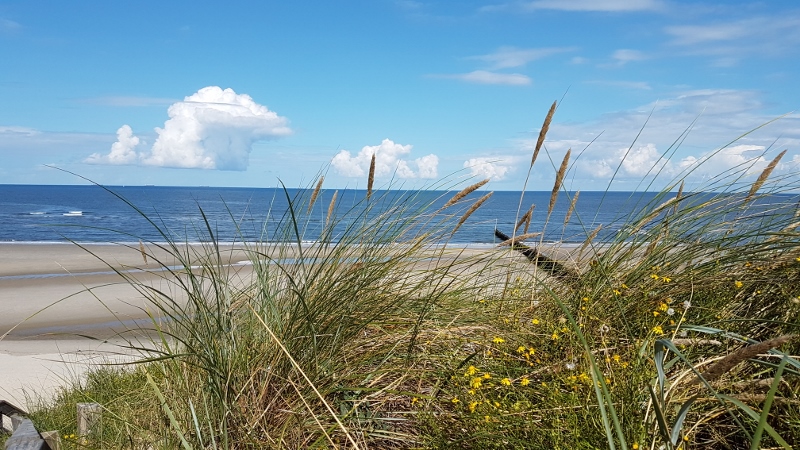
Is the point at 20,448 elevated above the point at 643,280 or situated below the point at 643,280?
below

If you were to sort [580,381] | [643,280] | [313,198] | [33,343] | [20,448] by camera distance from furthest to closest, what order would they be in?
1. [33,343]
2. [313,198]
3. [643,280]
4. [20,448]
5. [580,381]

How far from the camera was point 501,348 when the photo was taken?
2756 mm

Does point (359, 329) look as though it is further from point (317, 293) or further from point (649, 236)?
point (649, 236)

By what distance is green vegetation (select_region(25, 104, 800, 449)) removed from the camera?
2072 millimetres

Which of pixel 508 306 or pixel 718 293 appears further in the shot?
pixel 508 306

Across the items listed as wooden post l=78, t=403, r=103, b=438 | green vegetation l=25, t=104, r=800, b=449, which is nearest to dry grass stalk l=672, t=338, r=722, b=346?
green vegetation l=25, t=104, r=800, b=449

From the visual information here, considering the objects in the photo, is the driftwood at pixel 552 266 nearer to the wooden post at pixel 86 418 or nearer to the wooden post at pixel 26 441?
the wooden post at pixel 26 441

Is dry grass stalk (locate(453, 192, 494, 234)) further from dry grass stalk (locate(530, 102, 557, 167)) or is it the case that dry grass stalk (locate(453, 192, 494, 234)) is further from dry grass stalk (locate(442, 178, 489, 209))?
dry grass stalk (locate(530, 102, 557, 167))

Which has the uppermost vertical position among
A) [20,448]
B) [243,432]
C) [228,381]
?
[228,381]

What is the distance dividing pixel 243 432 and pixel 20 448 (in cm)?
111

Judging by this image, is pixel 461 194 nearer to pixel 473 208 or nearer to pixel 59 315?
pixel 473 208

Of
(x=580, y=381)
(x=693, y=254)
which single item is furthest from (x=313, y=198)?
(x=693, y=254)

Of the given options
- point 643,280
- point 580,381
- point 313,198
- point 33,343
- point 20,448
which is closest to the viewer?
point 580,381

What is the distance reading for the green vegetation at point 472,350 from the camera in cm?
207
